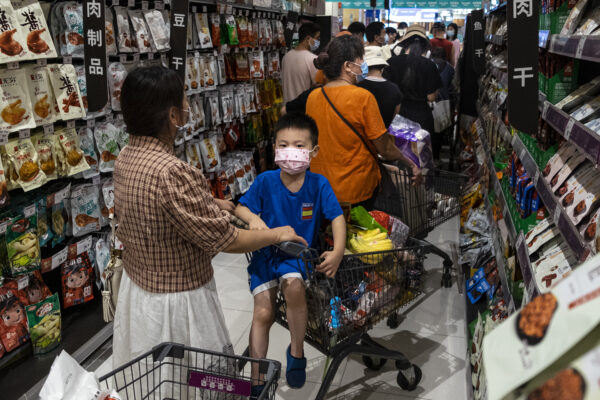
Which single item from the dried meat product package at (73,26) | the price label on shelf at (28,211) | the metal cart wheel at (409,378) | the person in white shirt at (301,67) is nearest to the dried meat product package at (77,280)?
the price label on shelf at (28,211)

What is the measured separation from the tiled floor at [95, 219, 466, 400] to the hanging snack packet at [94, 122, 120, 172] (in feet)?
4.19

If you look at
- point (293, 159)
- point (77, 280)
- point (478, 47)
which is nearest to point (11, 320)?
point (77, 280)

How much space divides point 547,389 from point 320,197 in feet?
6.55

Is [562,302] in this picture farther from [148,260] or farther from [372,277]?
[372,277]

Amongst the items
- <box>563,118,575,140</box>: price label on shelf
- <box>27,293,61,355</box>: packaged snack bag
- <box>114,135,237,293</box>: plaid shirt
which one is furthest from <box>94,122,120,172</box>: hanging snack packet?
<box>563,118,575,140</box>: price label on shelf

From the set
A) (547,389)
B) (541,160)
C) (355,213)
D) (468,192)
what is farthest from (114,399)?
(468,192)

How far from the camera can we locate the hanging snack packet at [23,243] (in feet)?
10.2

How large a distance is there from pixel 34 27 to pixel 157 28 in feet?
4.19

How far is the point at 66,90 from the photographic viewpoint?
3.32 metres

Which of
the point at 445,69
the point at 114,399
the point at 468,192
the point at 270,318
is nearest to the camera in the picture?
the point at 114,399

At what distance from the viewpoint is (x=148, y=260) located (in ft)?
6.66

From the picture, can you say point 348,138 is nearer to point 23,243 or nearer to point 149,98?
point 149,98

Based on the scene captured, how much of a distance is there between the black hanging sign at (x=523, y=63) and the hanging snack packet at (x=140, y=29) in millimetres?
2793

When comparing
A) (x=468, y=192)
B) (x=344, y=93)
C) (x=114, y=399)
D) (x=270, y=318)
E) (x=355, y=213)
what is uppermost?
(x=344, y=93)
